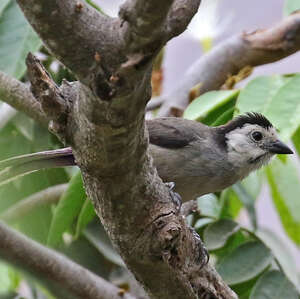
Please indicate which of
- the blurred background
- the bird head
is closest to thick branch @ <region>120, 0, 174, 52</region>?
the bird head

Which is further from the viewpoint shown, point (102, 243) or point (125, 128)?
point (102, 243)

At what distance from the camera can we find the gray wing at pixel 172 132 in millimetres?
3293

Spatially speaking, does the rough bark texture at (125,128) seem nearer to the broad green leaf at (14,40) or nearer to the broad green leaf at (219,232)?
the broad green leaf at (219,232)

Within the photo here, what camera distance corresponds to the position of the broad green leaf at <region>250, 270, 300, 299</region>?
280 centimetres

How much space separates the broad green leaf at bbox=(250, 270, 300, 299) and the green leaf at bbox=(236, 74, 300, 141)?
2.12ft

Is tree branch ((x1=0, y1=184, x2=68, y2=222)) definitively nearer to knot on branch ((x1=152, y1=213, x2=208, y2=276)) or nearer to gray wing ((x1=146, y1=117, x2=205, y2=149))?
gray wing ((x1=146, y1=117, x2=205, y2=149))

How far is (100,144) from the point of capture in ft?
6.12

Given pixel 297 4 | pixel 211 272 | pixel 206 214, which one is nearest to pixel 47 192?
pixel 206 214

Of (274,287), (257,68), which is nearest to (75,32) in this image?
(274,287)

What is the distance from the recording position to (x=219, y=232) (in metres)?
3.14

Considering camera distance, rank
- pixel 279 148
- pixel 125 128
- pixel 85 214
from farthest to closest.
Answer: pixel 279 148, pixel 85 214, pixel 125 128

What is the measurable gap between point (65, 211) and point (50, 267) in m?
0.49

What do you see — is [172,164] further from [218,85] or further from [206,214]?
[218,85]

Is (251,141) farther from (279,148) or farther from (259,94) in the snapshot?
(259,94)
